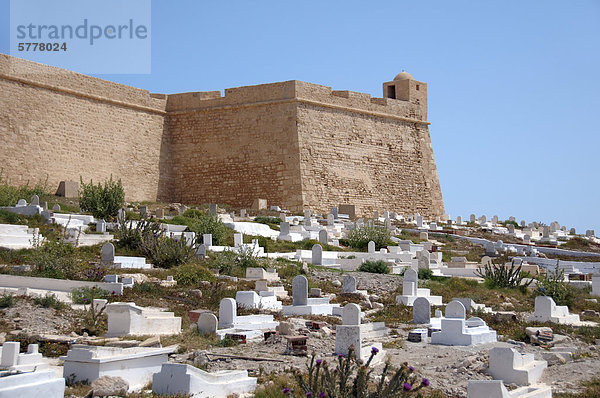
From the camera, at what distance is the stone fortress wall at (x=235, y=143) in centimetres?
2614

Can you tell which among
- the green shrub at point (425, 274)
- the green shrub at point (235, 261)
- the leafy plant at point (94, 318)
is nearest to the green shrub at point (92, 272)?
the leafy plant at point (94, 318)

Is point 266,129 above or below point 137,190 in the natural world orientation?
above

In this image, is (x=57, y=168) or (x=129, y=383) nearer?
(x=129, y=383)

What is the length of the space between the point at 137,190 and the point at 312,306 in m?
17.1

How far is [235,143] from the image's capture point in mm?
29109

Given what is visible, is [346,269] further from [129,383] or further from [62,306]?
[129,383]

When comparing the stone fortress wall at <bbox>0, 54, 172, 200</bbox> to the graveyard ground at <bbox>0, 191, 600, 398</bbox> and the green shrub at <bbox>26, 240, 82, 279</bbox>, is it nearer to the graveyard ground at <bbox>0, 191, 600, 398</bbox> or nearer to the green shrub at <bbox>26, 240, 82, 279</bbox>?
the graveyard ground at <bbox>0, 191, 600, 398</bbox>

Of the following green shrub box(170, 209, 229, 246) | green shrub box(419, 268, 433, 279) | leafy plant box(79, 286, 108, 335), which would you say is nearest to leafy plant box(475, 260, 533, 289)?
green shrub box(419, 268, 433, 279)

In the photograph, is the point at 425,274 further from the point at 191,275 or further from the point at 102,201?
the point at 102,201

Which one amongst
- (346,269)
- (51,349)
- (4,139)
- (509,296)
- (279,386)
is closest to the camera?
(279,386)

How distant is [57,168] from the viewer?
82.3 feet

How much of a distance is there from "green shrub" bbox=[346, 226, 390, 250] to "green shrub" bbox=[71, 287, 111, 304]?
10388 mm

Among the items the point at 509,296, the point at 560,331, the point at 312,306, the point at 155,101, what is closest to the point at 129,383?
the point at 312,306

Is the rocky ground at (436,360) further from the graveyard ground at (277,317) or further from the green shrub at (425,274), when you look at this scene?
the green shrub at (425,274)
